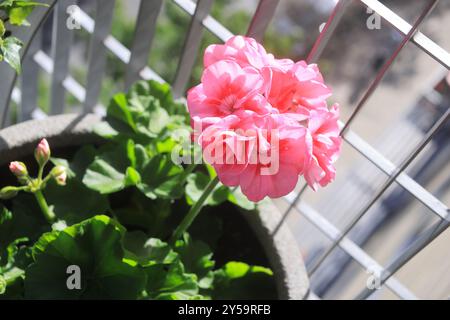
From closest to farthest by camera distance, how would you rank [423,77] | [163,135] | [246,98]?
[246,98]
[163,135]
[423,77]

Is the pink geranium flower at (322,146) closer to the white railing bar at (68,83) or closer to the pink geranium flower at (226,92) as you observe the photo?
the pink geranium flower at (226,92)

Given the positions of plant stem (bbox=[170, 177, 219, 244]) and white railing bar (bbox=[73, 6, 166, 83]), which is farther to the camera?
white railing bar (bbox=[73, 6, 166, 83])

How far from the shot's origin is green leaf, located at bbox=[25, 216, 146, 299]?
79 centimetres

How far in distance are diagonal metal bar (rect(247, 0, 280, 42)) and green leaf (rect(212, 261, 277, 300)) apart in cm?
33

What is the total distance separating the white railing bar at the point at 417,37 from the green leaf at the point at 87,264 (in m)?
0.41

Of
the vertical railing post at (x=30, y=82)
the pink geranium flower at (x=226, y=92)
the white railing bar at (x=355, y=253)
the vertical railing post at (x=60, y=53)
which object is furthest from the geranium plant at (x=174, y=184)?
the vertical railing post at (x=30, y=82)

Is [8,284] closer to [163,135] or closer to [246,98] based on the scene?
[163,135]

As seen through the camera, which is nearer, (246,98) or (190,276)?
(246,98)

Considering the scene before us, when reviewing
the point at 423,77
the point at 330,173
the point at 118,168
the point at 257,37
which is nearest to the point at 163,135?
the point at 118,168

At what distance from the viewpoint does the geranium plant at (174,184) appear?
0.63 metres

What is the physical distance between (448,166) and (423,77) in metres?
1.99

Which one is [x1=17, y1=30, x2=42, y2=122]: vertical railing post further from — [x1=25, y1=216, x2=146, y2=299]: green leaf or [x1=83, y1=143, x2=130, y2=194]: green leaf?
[x1=25, y1=216, x2=146, y2=299]: green leaf

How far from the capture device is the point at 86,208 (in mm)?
884

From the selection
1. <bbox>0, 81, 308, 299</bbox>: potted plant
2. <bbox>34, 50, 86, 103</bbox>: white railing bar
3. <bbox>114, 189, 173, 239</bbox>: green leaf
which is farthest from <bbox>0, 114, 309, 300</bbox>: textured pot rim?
<bbox>34, 50, 86, 103</bbox>: white railing bar
